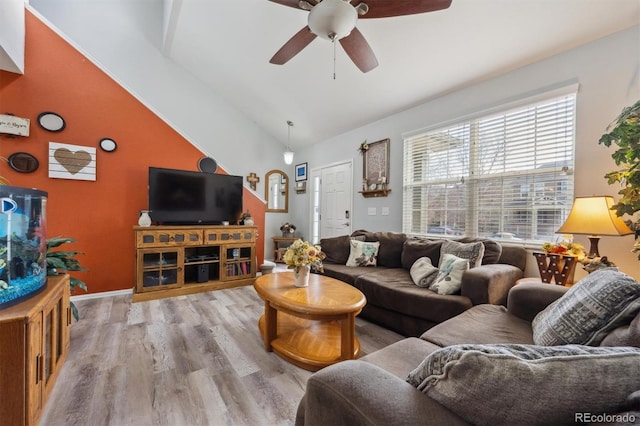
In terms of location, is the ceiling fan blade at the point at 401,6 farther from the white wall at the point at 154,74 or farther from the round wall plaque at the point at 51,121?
the round wall plaque at the point at 51,121

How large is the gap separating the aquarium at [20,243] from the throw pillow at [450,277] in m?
2.70

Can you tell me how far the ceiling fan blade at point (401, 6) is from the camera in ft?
5.26

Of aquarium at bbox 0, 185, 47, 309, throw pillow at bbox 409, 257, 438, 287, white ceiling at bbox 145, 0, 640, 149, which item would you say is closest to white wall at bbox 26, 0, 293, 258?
white ceiling at bbox 145, 0, 640, 149

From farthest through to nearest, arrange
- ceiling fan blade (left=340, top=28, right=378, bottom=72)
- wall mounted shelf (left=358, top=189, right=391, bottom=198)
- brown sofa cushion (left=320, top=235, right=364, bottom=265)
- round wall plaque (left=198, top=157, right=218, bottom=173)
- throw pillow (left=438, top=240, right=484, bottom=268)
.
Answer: round wall plaque (left=198, top=157, right=218, bottom=173) < wall mounted shelf (left=358, top=189, right=391, bottom=198) < brown sofa cushion (left=320, top=235, right=364, bottom=265) < throw pillow (left=438, top=240, right=484, bottom=268) < ceiling fan blade (left=340, top=28, right=378, bottom=72)

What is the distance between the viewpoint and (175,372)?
1799 mm

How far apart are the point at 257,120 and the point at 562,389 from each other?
18.0ft

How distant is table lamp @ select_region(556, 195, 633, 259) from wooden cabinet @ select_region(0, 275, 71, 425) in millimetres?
3346

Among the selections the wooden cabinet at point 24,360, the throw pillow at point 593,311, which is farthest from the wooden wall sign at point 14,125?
the throw pillow at point 593,311

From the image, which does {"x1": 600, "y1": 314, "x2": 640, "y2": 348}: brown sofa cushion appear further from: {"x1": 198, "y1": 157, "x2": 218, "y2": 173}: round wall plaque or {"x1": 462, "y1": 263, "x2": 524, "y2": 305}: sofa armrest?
{"x1": 198, "y1": 157, "x2": 218, "y2": 173}: round wall plaque

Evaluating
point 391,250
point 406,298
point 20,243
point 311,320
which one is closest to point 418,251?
point 391,250

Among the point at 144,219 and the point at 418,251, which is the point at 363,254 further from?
the point at 144,219

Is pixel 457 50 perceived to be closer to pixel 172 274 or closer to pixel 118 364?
pixel 118 364

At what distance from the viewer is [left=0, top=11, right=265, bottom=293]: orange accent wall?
9.76 feet

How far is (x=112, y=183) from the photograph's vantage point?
135 inches
